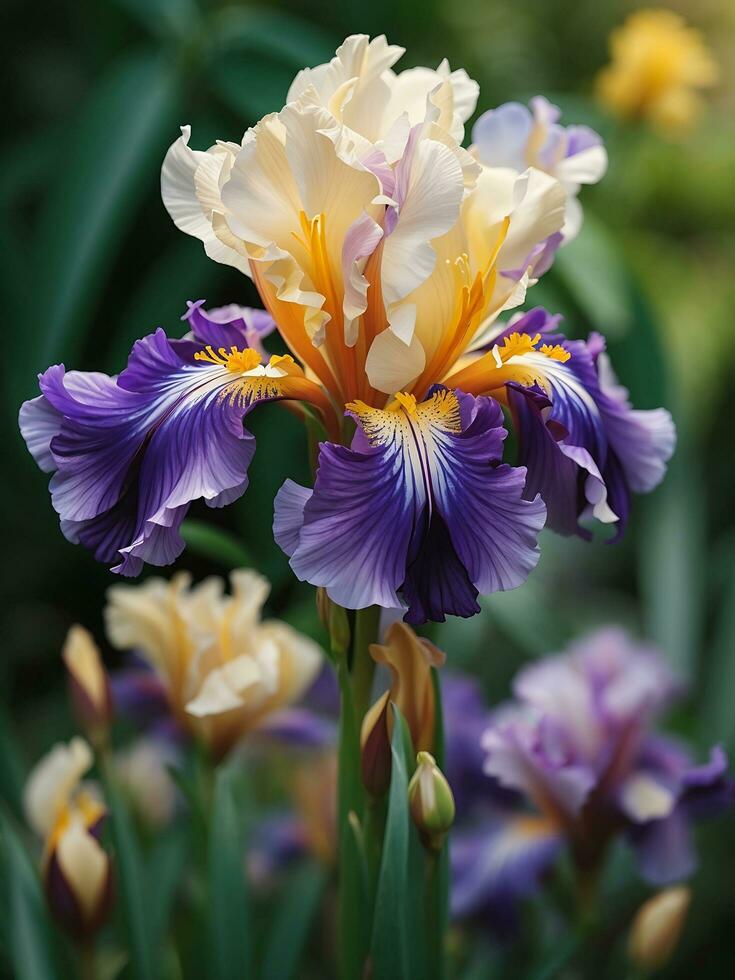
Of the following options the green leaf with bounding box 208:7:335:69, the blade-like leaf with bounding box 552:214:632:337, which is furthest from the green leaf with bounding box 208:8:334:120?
the blade-like leaf with bounding box 552:214:632:337

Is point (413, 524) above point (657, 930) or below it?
above

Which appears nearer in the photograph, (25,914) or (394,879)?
(394,879)

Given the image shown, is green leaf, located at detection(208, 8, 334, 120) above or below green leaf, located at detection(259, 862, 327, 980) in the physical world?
above

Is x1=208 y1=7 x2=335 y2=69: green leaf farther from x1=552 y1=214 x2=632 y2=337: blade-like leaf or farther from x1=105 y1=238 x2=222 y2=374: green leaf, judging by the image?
x1=552 y1=214 x2=632 y2=337: blade-like leaf

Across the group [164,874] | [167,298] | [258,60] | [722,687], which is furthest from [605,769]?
[258,60]

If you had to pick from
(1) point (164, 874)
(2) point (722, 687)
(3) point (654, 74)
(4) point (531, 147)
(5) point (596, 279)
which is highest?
(4) point (531, 147)

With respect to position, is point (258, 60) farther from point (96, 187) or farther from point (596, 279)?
point (596, 279)

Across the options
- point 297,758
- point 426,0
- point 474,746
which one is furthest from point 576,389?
point 426,0
